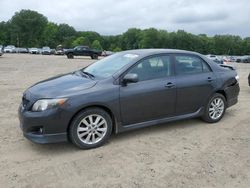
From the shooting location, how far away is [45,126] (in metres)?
4.77

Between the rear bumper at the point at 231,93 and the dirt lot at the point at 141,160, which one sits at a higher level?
the rear bumper at the point at 231,93

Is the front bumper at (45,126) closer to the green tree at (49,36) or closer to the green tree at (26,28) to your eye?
the green tree at (26,28)

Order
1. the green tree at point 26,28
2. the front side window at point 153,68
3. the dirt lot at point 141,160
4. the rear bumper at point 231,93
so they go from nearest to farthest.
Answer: the dirt lot at point 141,160 < the front side window at point 153,68 < the rear bumper at point 231,93 < the green tree at point 26,28

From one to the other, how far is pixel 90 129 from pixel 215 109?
285 cm

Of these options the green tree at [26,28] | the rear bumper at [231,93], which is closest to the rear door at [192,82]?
the rear bumper at [231,93]

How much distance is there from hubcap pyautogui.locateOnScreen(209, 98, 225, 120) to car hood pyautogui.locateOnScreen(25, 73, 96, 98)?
2.65 m

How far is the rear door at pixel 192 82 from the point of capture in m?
6.02

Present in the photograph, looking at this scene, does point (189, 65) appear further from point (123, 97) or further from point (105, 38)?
point (105, 38)

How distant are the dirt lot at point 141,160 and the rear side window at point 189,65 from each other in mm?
1094

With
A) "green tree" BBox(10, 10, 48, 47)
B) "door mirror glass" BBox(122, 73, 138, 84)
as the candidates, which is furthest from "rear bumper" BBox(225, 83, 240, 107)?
"green tree" BBox(10, 10, 48, 47)

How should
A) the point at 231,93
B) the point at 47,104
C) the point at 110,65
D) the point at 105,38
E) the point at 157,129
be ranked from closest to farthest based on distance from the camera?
the point at 47,104 < the point at 110,65 < the point at 157,129 < the point at 231,93 < the point at 105,38

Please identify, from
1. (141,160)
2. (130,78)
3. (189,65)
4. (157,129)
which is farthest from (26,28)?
(141,160)

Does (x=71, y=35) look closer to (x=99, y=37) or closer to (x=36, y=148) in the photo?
(x=99, y=37)

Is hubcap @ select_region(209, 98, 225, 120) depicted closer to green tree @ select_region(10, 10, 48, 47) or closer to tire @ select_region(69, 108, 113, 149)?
tire @ select_region(69, 108, 113, 149)
